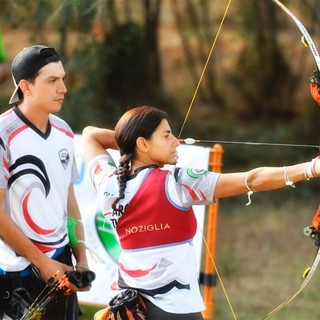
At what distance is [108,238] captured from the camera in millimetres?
5770

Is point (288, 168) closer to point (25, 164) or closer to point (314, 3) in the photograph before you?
point (25, 164)

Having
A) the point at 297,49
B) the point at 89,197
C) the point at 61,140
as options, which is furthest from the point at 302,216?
the point at 61,140

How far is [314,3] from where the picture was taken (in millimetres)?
10602

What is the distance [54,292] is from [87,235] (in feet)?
6.27

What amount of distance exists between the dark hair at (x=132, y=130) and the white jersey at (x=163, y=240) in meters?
0.04

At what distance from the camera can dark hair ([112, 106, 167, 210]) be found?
144 inches

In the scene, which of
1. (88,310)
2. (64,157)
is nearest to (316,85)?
(64,157)

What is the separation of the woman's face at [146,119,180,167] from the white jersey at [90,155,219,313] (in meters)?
0.05

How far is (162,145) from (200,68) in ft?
30.8

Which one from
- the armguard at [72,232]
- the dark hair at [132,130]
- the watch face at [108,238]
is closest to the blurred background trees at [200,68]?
the watch face at [108,238]

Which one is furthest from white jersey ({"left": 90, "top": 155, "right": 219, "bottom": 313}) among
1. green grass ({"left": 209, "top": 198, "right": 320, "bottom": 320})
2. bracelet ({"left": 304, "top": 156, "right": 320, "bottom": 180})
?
green grass ({"left": 209, "top": 198, "right": 320, "bottom": 320})

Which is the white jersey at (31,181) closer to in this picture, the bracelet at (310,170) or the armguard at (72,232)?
the armguard at (72,232)

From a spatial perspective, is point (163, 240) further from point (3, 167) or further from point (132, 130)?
point (3, 167)

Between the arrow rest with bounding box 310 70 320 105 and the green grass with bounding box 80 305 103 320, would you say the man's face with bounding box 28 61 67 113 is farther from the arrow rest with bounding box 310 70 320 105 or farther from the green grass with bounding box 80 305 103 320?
the green grass with bounding box 80 305 103 320
